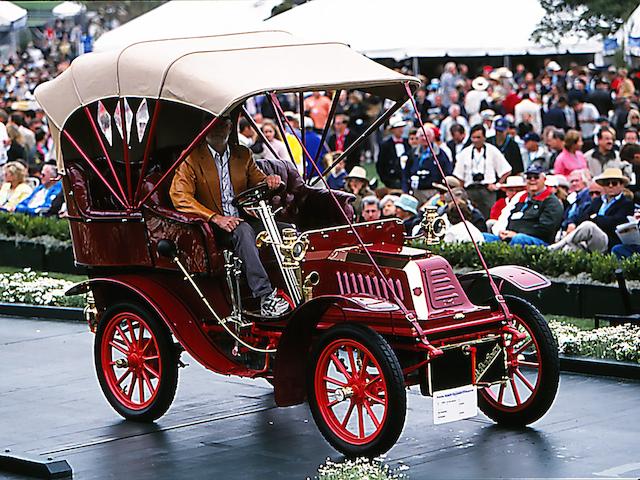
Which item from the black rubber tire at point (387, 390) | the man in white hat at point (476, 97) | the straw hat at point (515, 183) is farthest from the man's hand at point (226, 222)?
the man in white hat at point (476, 97)

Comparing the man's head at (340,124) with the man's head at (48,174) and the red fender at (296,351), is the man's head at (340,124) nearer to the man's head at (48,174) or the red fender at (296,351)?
the man's head at (48,174)

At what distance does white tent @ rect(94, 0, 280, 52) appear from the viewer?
25.4 m

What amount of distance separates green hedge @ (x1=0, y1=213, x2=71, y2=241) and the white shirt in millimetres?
5018

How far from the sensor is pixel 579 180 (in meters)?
15.3

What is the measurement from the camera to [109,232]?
9.10 metres

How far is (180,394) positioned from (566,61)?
74.4 ft

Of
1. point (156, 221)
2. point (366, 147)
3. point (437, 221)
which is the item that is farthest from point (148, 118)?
point (366, 147)

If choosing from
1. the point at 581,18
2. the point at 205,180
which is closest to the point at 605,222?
the point at 205,180

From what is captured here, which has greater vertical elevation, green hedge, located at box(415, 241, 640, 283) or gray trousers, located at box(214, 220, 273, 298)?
gray trousers, located at box(214, 220, 273, 298)

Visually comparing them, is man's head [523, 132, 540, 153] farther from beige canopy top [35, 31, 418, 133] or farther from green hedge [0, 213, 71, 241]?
beige canopy top [35, 31, 418, 133]

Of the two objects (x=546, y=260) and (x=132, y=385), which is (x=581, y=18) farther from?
(x=132, y=385)

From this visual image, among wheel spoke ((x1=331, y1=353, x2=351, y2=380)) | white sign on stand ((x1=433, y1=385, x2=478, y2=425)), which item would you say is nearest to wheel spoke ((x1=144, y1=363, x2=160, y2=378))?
wheel spoke ((x1=331, y1=353, x2=351, y2=380))

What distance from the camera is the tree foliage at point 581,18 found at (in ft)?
80.7

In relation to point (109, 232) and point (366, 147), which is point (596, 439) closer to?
point (109, 232)
